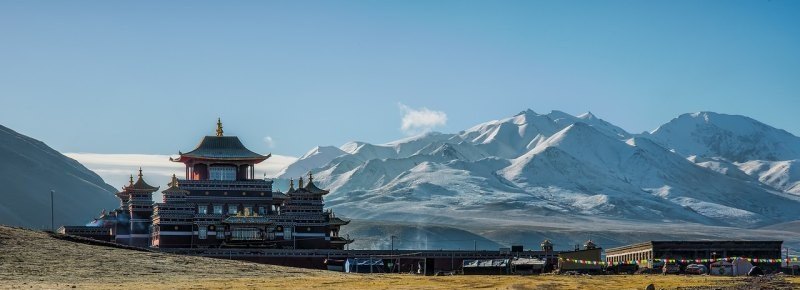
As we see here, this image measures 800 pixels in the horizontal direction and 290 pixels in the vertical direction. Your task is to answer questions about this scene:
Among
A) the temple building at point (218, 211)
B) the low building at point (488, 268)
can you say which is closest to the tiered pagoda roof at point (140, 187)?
the temple building at point (218, 211)

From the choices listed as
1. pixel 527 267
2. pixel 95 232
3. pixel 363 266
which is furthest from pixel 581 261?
pixel 95 232

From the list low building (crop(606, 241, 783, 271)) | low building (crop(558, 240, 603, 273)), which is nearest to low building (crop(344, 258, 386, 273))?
low building (crop(558, 240, 603, 273))

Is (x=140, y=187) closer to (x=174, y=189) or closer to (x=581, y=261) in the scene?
(x=174, y=189)

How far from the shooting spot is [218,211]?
561ft

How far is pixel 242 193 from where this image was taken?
566 feet

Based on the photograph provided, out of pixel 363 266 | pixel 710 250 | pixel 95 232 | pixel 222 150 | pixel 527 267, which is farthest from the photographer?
pixel 222 150

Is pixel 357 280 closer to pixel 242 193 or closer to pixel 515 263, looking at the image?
pixel 515 263

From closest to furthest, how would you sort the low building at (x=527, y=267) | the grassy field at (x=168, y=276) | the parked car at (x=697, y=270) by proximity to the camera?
1. the grassy field at (x=168, y=276)
2. the parked car at (x=697, y=270)
3. the low building at (x=527, y=267)

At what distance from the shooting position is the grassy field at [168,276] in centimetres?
9612

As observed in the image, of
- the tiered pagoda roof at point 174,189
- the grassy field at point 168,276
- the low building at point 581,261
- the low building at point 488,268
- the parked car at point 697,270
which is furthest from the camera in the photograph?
the tiered pagoda roof at point 174,189

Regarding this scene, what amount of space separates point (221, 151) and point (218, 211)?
8.29m

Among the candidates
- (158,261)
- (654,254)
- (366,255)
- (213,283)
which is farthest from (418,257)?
(213,283)

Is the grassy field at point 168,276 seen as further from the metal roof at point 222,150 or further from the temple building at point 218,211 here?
the metal roof at point 222,150

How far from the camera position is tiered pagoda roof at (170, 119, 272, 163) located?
174 meters
